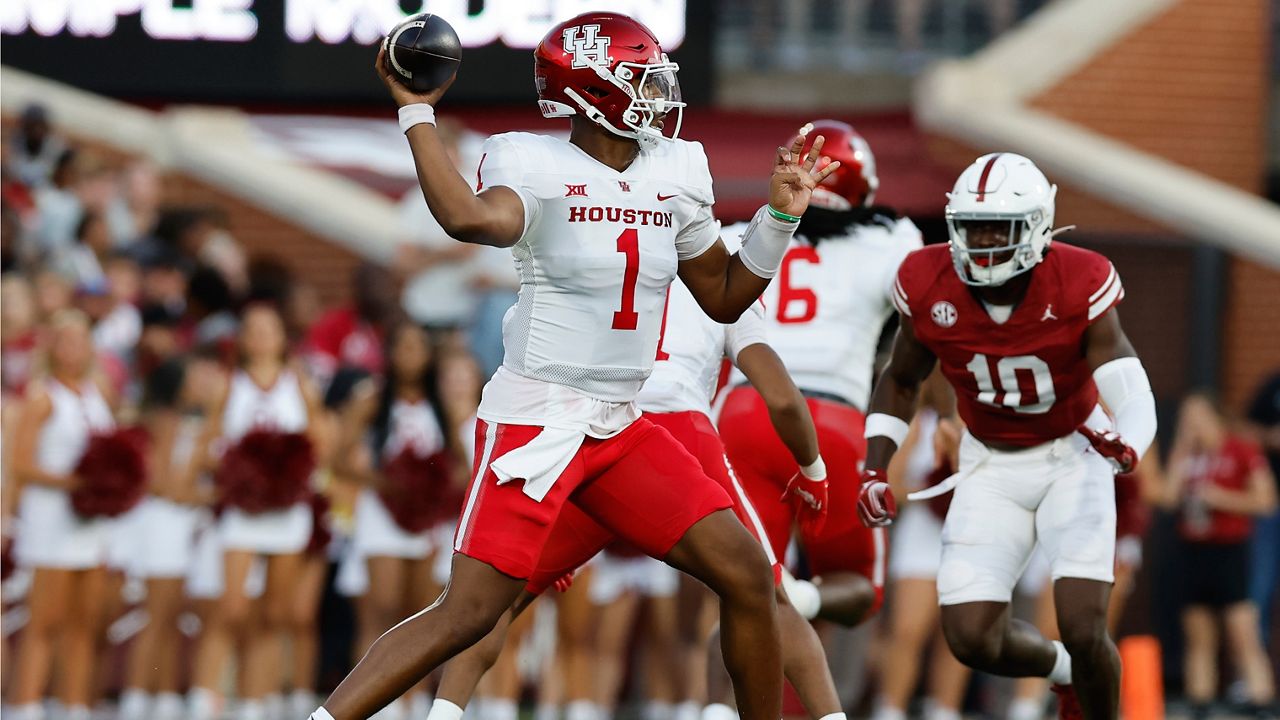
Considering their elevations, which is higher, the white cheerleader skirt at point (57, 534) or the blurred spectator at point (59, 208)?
the blurred spectator at point (59, 208)

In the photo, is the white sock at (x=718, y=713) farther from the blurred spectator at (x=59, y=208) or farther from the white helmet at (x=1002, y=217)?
the blurred spectator at (x=59, y=208)

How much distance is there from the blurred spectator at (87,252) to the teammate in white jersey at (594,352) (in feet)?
23.2

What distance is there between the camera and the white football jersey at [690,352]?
698 centimetres

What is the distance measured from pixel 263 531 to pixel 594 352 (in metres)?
5.09

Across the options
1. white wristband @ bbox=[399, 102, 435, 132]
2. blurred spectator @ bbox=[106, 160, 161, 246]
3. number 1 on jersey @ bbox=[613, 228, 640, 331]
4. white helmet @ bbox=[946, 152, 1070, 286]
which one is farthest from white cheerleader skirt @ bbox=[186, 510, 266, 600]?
white wristband @ bbox=[399, 102, 435, 132]

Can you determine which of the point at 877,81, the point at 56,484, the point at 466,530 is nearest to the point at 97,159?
the point at 56,484

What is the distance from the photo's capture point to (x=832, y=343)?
7781 mm

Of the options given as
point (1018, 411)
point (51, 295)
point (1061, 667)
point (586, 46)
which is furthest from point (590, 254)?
point (51, 295)

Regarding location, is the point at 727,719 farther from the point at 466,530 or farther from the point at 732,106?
the point at 732,106

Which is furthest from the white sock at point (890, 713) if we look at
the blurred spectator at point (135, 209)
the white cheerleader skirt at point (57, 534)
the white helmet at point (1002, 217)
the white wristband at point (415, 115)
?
the white wristband at point (415, 115)

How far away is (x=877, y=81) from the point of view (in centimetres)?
1864

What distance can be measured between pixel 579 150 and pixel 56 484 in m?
5.44

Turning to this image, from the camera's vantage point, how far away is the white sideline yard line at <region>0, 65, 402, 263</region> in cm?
1470

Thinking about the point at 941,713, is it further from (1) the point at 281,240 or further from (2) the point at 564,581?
(1) the point at 281,240
